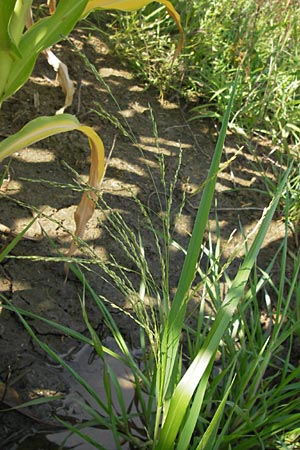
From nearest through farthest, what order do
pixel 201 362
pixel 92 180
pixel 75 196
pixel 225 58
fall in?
pixel 201 362
pixel 92 180
pixel 75 196
pixel 225 58

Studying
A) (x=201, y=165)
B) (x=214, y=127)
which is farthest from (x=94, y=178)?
(x=214, y=127)

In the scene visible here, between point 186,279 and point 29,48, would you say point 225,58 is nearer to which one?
point 29,48

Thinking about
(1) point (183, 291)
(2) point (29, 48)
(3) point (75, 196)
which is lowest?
(3) point (75, 196)

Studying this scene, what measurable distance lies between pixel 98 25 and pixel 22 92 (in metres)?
0.91

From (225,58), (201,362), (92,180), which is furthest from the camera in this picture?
(225,58)

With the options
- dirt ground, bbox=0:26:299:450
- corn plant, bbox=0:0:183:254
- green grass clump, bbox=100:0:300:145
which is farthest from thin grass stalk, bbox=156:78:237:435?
green grass clump, bbox=100:0:300:145

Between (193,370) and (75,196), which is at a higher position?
(193,370)

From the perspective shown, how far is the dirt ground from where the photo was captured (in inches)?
83.7

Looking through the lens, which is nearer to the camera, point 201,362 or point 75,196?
point 201,362

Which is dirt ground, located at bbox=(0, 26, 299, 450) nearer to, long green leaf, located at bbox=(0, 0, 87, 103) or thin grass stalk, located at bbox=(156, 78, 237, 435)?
thin grass stalk, located at bbox=(156, 78, 237, 435)

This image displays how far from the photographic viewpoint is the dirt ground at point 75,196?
83.7 inches

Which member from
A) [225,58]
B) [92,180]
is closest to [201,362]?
[92,180]

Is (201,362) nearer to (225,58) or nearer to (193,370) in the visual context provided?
(193,370)

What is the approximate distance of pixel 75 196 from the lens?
9.37 feet
